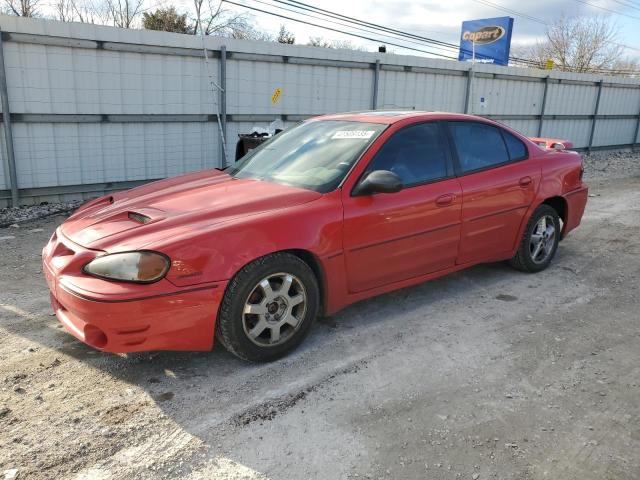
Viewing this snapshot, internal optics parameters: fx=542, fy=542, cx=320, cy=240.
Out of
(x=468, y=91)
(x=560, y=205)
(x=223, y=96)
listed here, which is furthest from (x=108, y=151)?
(x=468, y=91)

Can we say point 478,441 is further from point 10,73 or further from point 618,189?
point 618,189

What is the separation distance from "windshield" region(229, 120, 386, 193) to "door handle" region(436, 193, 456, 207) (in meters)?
0.71

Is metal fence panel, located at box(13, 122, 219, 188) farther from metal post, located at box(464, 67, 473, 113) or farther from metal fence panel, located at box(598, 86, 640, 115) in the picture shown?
metal fence panel, located at box(598, 86, 640, 115)

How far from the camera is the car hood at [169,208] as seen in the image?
3.28 m

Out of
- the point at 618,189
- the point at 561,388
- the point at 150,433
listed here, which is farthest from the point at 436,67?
the point at 150,433

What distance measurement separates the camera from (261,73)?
9.64 meters

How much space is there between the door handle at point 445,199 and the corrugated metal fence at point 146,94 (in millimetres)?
2730

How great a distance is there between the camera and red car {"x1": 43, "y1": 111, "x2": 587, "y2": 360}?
3033 mm

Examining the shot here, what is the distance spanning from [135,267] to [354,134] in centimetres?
198

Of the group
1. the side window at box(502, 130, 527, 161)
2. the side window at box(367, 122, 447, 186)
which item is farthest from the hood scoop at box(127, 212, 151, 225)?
the side window at box(502, 130, 527, 161)

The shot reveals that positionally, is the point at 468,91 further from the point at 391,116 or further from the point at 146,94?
the point at 391,116

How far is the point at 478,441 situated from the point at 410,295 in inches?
81.8

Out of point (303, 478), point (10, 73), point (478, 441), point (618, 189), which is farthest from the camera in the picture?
point (618, 189)

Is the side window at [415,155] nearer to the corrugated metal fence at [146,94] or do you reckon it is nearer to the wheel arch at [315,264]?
the wheel arch at [315,264]
